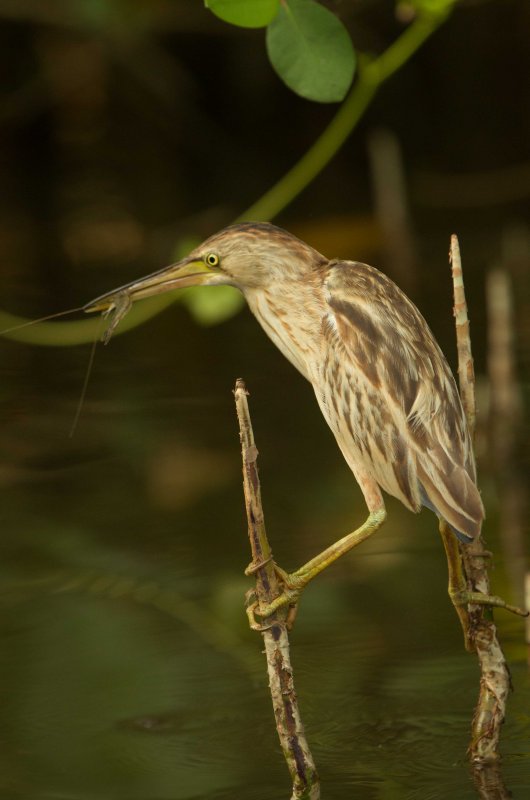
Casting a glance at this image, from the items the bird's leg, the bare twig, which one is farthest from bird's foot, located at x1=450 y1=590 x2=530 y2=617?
the bare twig

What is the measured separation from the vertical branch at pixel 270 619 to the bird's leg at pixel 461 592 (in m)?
0.30

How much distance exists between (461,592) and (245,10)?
1.03 metres

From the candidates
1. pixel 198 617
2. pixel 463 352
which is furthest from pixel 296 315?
pixel 198 617

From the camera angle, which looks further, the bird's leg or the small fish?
the small fish

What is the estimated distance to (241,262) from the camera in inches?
110

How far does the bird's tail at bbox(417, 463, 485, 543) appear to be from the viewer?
2.48 meters

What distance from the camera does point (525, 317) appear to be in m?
6.32

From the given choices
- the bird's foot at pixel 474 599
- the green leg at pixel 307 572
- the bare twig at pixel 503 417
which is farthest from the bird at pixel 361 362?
the bare twig at pixel 503 417

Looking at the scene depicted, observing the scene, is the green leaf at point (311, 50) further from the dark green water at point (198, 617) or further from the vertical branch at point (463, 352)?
the dark green water at point (198, 617)

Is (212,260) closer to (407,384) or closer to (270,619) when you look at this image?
(407,384)

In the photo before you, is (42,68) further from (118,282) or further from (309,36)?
(309,36)

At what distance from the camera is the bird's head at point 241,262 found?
2783mm

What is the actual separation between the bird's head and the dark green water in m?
0.90

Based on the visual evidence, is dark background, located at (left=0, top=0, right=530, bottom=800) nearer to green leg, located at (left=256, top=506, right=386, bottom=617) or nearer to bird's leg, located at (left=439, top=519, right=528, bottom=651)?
bird's leg, located at (left=439, top=519, right=528, bottom=651)
